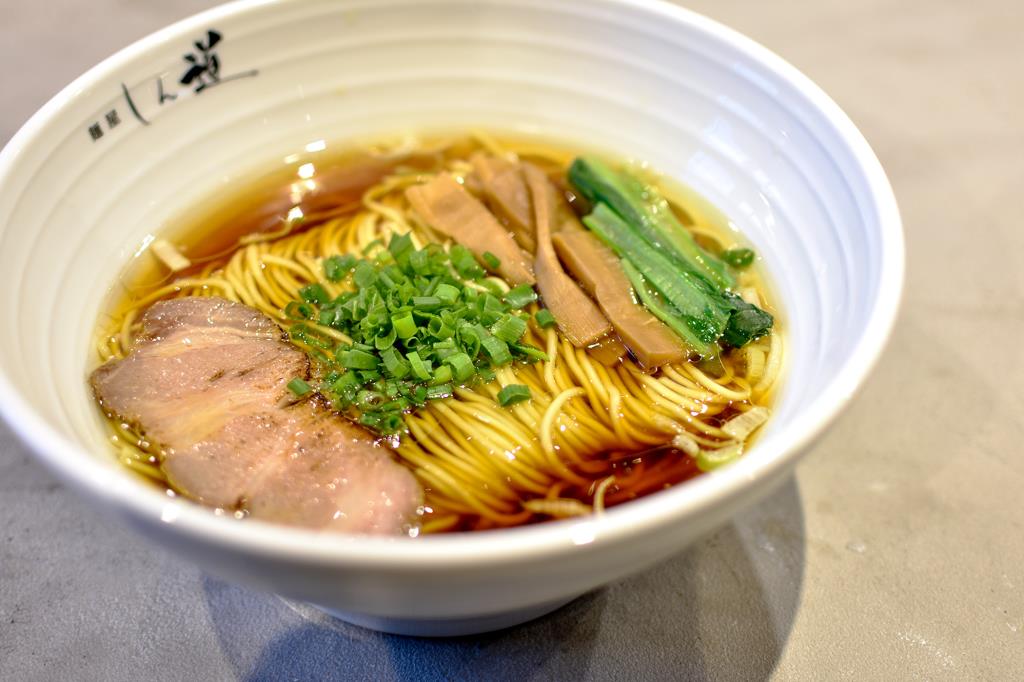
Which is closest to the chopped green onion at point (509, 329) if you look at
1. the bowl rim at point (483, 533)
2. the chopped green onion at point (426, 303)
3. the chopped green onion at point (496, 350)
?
the chopped green onion at point (496, 350)

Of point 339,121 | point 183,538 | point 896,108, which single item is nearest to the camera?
point 183,538

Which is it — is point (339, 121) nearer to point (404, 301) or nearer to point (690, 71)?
point (404, 301)

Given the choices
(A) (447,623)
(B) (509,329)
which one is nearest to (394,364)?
(B) (509,329)

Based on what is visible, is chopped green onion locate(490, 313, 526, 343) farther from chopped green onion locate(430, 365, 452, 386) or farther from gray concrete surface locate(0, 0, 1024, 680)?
gray concrete surface locate(0, 0, 1024, 680)

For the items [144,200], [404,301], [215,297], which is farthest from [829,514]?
[144,200]

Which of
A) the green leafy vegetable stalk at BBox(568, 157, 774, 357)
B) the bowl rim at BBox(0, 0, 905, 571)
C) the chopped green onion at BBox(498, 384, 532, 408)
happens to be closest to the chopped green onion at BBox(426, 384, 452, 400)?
the chopped green onion at BBox(498, 384, 532, 408)

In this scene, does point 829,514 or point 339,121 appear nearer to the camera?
point 829,514

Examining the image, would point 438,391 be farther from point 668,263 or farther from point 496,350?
point 668,263

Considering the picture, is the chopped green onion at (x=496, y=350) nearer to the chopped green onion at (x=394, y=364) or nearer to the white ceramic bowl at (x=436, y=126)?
the chopped green onion at (x=394, y=364)
